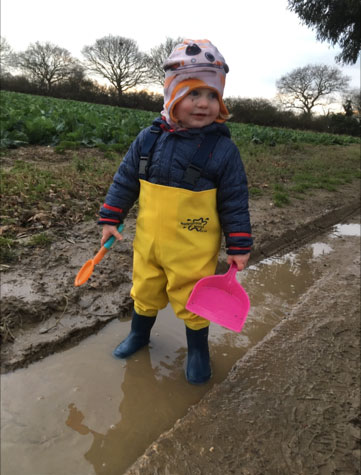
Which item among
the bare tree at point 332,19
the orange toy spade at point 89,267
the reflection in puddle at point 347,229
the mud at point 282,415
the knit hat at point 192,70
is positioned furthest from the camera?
the bare tree at point 332,19

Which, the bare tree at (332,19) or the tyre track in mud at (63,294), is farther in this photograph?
the bare tree at (332,19)

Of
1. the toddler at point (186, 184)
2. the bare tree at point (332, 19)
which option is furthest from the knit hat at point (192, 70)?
the bare tree at point (332, 19)


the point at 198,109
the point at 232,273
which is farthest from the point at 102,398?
the point at 198,109

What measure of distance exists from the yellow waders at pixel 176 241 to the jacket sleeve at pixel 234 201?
2.2 inches

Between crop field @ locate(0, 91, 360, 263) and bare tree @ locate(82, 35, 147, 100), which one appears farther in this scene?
bare tree @ locate(82, 35, 147, 100)

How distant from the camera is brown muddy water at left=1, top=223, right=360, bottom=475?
1361 mm

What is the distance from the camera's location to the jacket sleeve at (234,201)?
5.13ft

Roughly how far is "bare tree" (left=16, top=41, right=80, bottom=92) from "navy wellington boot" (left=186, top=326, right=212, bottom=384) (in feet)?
135

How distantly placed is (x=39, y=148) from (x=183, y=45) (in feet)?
17.4

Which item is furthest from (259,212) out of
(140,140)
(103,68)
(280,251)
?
(103,68)

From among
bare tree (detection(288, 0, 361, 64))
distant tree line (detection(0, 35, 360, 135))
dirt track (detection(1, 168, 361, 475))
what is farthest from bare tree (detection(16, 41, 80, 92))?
dirt track (detection(1, 168, 361, 475))

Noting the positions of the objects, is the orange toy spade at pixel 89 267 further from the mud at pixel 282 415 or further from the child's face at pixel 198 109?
the mud at pixel 282 415

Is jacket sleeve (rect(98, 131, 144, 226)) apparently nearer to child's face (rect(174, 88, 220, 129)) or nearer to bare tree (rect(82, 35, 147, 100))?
child's face (rect(174, 88, 220, 129))

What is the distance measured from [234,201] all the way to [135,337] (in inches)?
39.0
